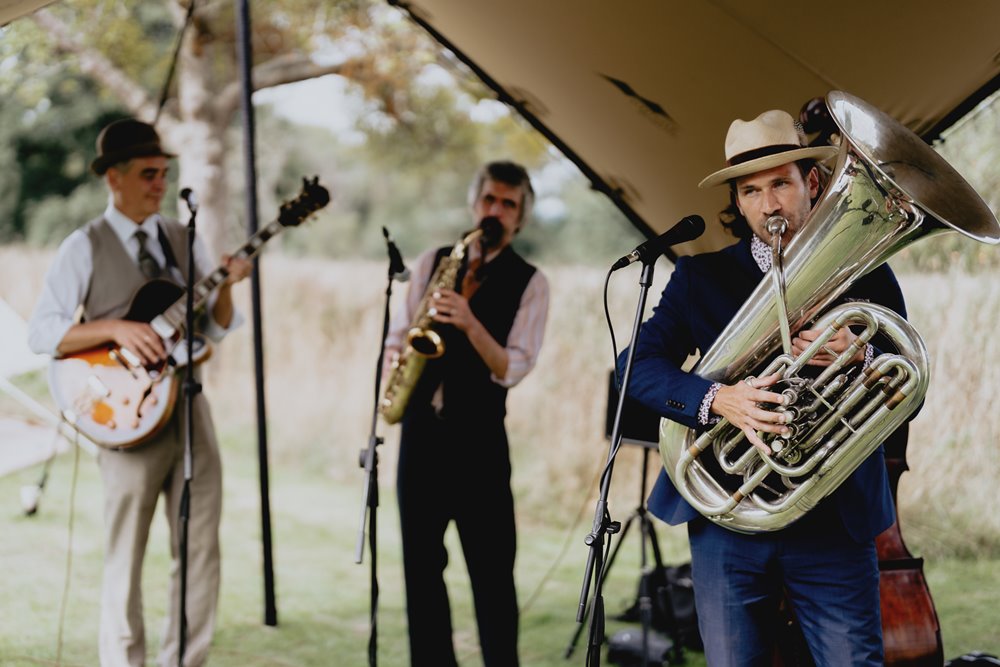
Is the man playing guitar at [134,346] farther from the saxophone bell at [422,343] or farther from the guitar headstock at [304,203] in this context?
the saxophone bell at [422,343]

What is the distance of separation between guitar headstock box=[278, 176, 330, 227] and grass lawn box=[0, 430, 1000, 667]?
1.96 m

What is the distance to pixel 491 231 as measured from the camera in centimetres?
364

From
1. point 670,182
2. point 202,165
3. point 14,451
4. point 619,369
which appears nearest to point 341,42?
point 202,165

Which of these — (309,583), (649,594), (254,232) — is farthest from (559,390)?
(254,232)

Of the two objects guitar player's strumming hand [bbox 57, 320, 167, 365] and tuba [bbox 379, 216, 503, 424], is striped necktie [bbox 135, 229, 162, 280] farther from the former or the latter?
tuba [bbox 379, 216, 503, 424]

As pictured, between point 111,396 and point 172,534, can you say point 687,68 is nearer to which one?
point 111,396

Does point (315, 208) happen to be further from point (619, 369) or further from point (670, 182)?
point (619, 369)

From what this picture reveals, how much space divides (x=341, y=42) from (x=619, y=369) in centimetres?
871

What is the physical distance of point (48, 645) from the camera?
454 centimetres

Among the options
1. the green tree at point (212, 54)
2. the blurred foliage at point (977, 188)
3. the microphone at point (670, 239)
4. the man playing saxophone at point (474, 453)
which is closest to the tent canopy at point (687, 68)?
the man playing saxophone at point (474, 453)

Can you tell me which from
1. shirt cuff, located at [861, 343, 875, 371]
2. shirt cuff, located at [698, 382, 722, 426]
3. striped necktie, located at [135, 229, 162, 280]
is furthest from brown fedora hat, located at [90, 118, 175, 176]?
shirt cuff, located at [861, 343, 875, 371]

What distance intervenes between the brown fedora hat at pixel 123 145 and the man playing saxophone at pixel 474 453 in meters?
1.19

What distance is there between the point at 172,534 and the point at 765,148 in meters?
2.65

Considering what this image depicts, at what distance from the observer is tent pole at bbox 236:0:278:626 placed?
448 centimetres
